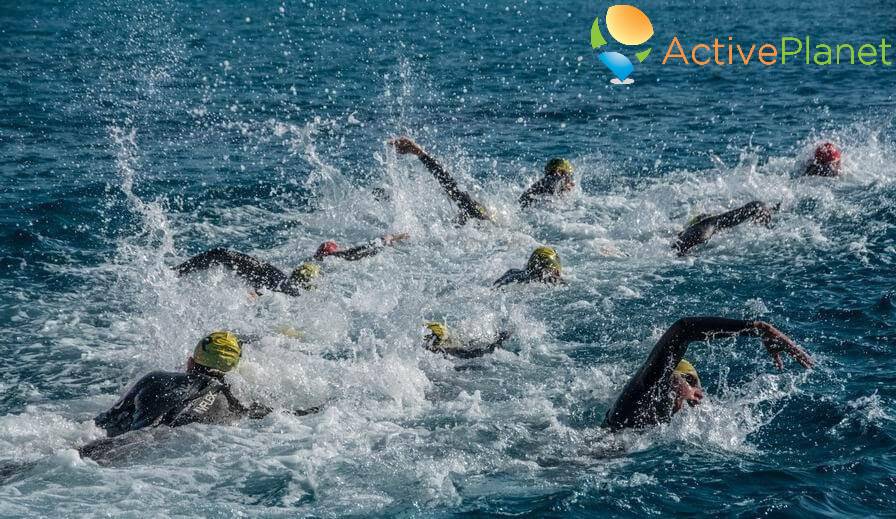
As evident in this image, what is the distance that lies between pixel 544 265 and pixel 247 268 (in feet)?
13.5

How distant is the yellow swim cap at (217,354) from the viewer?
9.64m

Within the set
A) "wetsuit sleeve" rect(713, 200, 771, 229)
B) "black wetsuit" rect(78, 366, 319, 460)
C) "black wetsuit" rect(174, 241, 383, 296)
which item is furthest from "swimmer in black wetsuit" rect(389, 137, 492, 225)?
"black wetsuit" rect(78, 366, 319, 460)

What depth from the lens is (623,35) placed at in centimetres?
4028

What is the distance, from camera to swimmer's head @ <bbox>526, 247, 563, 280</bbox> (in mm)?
13555

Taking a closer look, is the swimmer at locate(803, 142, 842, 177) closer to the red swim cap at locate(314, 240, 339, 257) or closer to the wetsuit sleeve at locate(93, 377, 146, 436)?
the red swim cap at locate(314, 240, 339, 257)

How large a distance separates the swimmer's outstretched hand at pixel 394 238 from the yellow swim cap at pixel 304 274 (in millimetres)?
2248

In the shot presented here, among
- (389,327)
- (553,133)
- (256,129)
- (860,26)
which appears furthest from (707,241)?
(860,26)

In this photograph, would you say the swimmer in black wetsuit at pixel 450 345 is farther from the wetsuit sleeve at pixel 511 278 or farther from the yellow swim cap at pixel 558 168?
the yellow swim cap at pixel 558 168

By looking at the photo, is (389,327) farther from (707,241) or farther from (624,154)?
(624,154)

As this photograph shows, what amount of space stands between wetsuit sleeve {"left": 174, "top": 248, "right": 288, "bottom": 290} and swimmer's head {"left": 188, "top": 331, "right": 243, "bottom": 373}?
123 inches

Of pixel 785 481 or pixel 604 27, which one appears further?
pixel 604 27

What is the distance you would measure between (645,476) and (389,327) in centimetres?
471

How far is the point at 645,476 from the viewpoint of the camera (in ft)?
27.7

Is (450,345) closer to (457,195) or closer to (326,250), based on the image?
(326,250)
